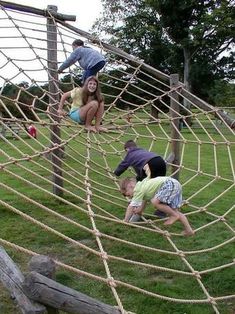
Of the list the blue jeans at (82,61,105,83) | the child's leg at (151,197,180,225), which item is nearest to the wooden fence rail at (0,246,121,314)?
the child's leg at (151,197,180,225)

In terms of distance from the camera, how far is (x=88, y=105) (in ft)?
14.7

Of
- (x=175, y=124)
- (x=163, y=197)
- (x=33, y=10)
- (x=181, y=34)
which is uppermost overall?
(x=181, y=34)

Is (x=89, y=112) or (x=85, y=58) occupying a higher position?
(x=85, y=58)

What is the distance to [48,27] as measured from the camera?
537 centimetres

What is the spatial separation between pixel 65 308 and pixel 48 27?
13.3 feet

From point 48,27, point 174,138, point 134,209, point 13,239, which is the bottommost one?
point 13,239

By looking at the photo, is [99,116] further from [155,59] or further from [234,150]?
[155,59]

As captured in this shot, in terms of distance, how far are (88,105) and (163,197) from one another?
4.90 feet

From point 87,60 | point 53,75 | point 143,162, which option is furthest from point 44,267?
point 53,75

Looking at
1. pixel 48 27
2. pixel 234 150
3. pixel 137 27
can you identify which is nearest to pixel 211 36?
pixel 137 27

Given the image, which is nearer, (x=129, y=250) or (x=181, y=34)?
→ (x=129, y=250)

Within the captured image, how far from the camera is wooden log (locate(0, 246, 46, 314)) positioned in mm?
1747

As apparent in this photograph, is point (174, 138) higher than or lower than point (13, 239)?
higher

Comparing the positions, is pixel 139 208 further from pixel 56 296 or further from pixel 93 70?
pixel 93 70
